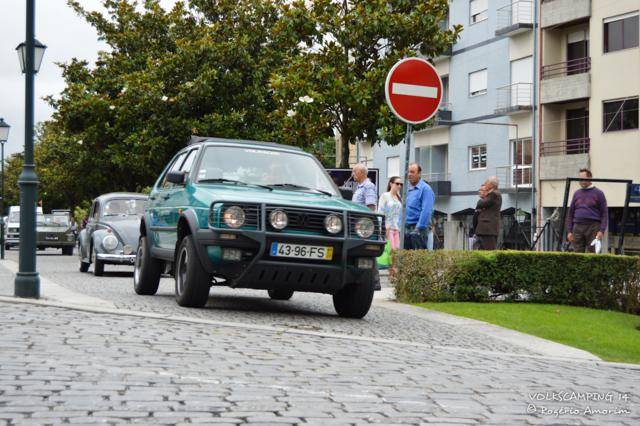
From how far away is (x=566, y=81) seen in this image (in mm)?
38531

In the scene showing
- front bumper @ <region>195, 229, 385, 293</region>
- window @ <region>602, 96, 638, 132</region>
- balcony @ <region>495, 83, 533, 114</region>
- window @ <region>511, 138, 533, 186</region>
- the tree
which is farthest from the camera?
window @ <region>511, 138, 533, 186</region>

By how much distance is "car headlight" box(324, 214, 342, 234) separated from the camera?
9594 mm

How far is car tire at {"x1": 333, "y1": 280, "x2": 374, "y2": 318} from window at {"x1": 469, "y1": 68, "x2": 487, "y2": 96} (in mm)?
35565

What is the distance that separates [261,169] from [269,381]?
16.6 feet

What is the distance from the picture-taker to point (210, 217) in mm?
9398

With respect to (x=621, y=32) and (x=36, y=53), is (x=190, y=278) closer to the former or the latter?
(x=36, y=53)

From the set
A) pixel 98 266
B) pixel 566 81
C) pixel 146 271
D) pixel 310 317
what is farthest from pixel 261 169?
pixel 566 81

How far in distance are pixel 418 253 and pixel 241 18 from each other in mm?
26413

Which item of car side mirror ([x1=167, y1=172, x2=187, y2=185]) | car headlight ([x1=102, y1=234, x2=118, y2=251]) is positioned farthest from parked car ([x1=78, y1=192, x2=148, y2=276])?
car side mirror ([x1=167, y1=172, x2=187, y2=185])

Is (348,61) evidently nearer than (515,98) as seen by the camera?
Yes

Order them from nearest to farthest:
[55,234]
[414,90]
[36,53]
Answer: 1. [414,90]
2. [36,53]
3. [55,234]

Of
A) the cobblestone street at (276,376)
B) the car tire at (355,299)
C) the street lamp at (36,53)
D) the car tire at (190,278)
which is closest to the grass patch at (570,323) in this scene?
the cobblestone street at (276,376)

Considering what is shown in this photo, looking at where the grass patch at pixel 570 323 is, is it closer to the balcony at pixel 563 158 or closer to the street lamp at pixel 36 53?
the street lamp at pixel 36 53

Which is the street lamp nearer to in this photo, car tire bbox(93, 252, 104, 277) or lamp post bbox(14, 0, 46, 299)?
lamp post bbox(14, 0, 46, 299)
